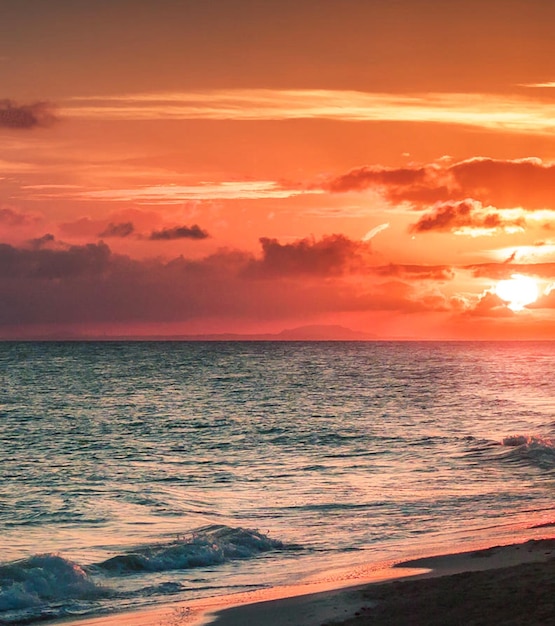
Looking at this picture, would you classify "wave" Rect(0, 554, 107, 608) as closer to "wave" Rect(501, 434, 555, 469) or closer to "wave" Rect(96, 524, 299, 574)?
"wave" Rect(96, 524, 299, 574)

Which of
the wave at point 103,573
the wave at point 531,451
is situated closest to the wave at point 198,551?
the wave at point 103,573

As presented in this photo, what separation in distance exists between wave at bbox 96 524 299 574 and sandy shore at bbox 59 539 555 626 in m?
4.16

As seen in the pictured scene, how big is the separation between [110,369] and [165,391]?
55263mm

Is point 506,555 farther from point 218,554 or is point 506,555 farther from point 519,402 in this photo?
point 519,402

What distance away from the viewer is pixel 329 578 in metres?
21.6

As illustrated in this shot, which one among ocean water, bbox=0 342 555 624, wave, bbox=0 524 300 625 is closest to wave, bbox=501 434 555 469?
ocean water, bbox=0 342 555 624

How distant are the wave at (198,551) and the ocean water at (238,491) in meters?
0.05

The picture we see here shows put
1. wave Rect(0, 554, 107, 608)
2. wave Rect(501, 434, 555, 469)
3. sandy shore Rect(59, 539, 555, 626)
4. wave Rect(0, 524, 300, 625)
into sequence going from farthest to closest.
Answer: wave Rect(501, 434, 555, 469) < wave Rect(0, 554, 107, 608) < wave Rect(0, 524, 300, 625) < sandy shore Rect(59, 539, 555, 626)

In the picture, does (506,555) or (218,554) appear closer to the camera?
(506,555)

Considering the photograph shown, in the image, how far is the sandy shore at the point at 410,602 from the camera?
1639 centimetres

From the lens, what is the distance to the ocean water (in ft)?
75.9

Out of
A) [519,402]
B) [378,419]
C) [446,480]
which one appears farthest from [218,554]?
[519,402]

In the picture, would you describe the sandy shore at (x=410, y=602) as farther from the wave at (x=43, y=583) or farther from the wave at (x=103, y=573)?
the wave at (x=43, y=583)

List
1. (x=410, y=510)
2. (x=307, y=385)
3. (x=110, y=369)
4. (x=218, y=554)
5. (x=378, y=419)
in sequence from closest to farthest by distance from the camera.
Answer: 1. (x=218, y=554)
2. (x=410, y=510)
3. (x=378, y=419)
4. (x=307, y=385)
5. (x=110, y=369)
